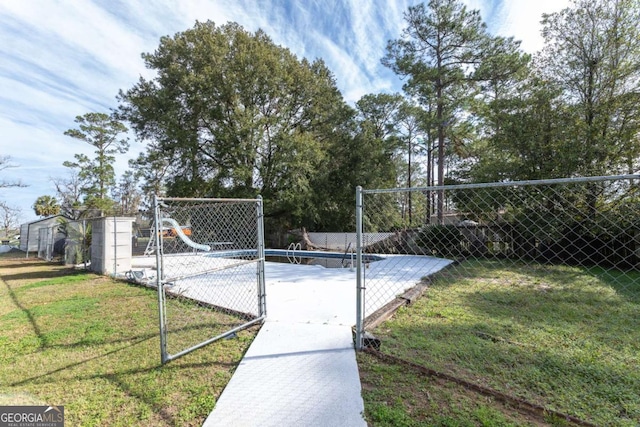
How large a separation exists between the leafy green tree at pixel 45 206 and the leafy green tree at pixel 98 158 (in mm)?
8633

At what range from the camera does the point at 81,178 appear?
63.3ft

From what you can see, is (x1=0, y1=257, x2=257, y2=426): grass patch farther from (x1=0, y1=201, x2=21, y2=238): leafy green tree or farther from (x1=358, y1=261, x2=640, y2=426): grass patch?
(x1=0, y1=201, x2=21, y2=238): leafy green tree

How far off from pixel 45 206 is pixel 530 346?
34860 mm

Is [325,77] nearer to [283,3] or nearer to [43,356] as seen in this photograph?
[283,3]

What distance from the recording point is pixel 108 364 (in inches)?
97.7

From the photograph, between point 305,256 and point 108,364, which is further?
point 305,256

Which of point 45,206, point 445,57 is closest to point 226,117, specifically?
point 445,57

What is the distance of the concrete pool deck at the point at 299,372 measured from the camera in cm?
177

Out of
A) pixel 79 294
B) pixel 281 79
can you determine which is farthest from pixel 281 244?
pixel 79 294

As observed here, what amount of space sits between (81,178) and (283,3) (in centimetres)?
1792

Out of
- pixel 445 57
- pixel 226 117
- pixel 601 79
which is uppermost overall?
pixel 445 57

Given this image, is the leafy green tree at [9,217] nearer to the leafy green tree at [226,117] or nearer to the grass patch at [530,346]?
the leafy green tree at [226,117]

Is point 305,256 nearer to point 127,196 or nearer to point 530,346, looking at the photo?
point 530,346

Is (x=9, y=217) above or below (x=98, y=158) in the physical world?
below
